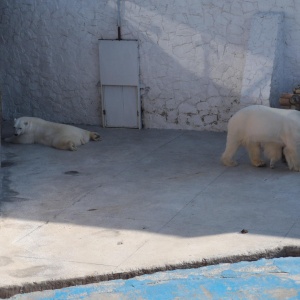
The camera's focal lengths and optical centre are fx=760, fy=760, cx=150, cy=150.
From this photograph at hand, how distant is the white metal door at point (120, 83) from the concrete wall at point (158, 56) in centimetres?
15

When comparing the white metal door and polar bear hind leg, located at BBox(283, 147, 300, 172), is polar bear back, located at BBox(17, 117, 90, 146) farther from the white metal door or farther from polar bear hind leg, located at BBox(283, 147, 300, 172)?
polar bear hind leg, located at BBox(283, 147, 300, 172)

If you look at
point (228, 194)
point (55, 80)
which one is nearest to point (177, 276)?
point (228, 194)

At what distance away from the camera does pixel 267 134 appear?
382 inches

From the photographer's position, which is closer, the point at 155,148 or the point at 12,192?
the point at 12,192

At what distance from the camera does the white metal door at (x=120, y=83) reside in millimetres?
12367

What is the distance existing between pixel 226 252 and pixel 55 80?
676cm

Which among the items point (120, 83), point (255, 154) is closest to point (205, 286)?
point (255, 154)

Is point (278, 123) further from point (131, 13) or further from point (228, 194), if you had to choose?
point (131, 13)

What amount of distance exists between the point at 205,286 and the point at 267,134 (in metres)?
3.52

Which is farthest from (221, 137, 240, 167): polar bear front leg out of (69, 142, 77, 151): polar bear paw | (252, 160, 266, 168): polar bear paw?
(69, 142, 77, 151): polar bear paw

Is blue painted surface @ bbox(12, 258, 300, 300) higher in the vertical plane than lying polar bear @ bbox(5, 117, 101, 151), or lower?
higher

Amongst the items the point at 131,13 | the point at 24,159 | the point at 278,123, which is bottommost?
the point at 24,159

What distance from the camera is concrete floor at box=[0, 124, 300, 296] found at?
23.4ft

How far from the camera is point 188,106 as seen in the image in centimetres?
1220
